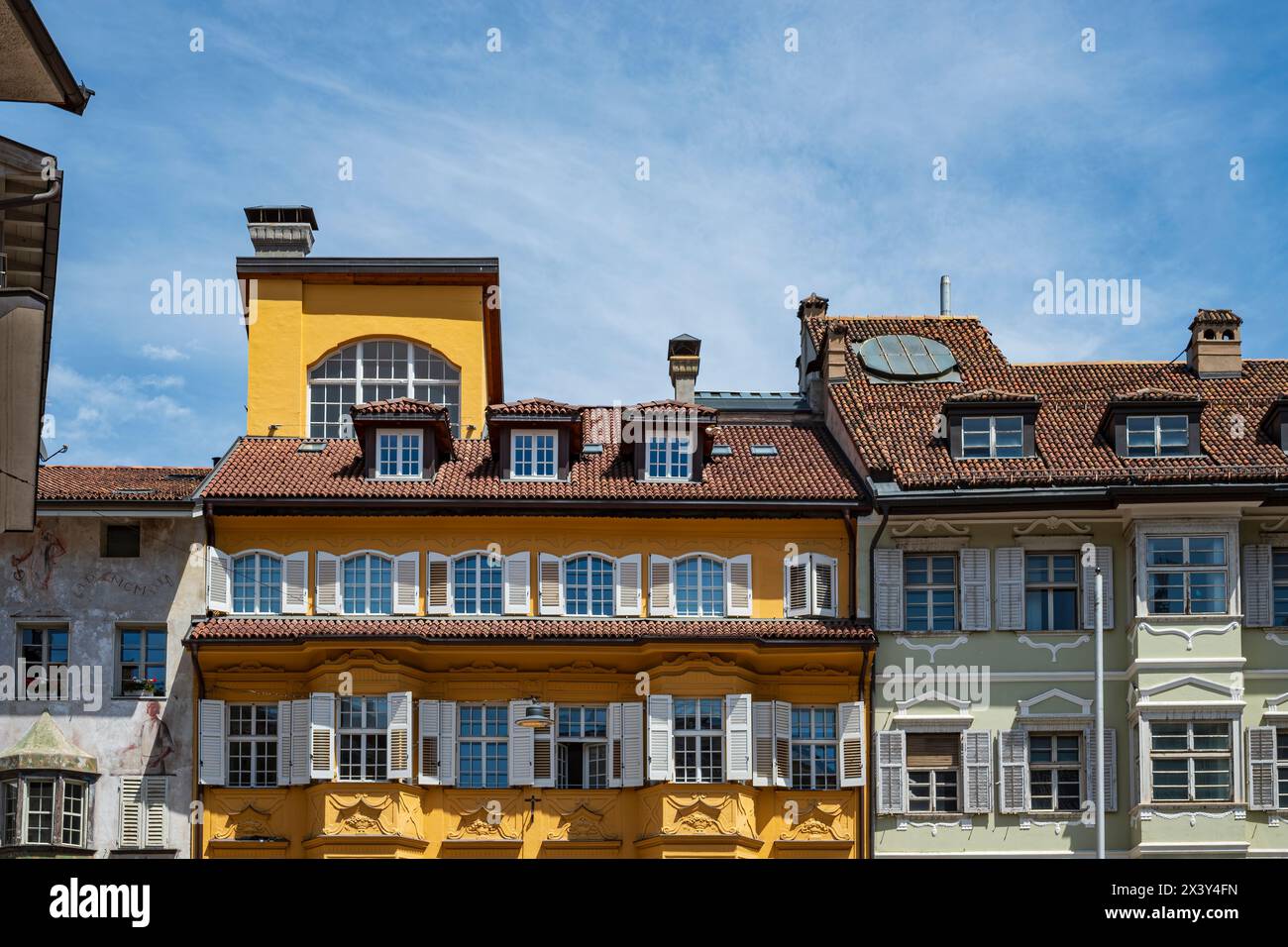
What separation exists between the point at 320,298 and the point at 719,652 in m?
14.3

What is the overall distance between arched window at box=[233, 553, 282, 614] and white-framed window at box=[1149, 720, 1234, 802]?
17482 millimetres

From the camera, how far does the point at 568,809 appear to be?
37938 mm

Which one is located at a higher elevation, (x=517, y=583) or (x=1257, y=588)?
(x=517, y=583)

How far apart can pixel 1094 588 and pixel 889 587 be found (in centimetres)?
404

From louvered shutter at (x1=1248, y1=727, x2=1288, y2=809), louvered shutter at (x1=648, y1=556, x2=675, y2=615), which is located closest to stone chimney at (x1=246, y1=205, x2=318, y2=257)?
louvered shutter at (x1=648, y1=556, x2=675, y2=615)

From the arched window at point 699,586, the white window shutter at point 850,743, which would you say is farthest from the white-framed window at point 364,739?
the white window shutter at point 850,743

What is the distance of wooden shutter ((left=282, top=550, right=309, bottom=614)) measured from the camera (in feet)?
129

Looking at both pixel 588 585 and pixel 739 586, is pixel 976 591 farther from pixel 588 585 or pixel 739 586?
pixel 588 585

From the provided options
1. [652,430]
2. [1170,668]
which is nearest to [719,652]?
[652,430]

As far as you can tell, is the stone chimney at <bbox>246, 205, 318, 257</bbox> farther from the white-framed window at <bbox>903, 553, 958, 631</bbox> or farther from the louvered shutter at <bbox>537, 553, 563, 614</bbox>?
the white-framed window at <bbox>903, 553, 958, 631</bbox>

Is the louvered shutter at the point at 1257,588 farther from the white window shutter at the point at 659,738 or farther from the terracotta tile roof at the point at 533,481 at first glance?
the white window shutter at the point at 659,738

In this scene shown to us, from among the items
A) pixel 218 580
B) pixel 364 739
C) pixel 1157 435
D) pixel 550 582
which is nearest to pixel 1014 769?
pixel 1157 435

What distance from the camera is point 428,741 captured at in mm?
38125

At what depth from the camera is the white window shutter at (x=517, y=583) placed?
3931cm
